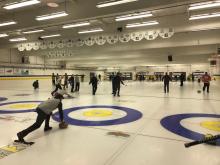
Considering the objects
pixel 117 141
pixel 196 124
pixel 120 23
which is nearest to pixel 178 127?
pixel 196 124

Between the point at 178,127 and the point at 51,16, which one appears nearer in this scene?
the point at 178,127

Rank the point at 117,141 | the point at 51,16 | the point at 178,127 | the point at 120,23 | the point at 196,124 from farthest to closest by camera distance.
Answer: the point at 120,23 → the point at 51,16 → the point at 196,124 → the point at 178,127 → the point at 117,141

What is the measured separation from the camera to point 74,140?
431 centimetres

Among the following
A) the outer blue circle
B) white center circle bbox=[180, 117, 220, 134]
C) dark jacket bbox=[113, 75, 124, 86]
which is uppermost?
dark jacket bbox=[113, 75, 124, 86]

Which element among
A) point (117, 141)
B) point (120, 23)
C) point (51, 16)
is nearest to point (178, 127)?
point (117, 141)

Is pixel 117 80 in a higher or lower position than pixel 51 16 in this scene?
lower

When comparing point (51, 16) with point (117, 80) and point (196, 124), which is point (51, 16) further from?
point (196, 124)

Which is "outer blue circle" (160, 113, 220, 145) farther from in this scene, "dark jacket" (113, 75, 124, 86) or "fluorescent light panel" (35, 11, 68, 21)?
"fluorescent light panel" (35, 11, 68, 21)

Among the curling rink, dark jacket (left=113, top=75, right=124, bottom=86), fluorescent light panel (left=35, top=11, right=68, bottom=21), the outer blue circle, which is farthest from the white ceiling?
the curling rink

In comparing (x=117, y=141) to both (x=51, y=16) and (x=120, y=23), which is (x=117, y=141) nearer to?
(x=51, y=16)

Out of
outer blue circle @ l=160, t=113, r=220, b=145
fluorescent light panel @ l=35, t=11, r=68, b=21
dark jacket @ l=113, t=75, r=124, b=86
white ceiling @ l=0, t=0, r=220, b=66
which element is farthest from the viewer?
dark jacket @ l=113, t=75, r=124, b=86

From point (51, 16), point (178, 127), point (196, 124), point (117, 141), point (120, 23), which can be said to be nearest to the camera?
point (117, 141)

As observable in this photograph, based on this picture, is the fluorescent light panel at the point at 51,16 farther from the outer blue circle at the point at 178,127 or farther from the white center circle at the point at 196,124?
the white center circle at the point at 196,124

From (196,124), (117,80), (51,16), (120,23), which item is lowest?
(196,124)
